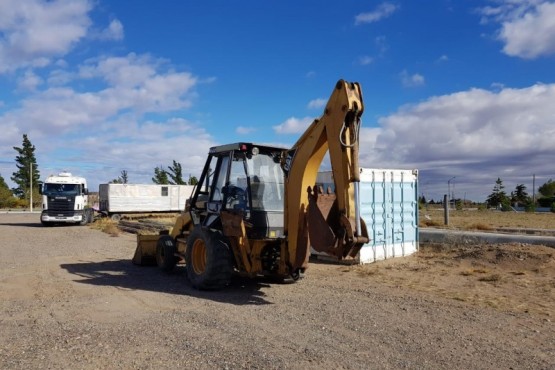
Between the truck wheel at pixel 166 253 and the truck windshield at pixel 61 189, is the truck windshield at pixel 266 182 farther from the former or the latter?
the truck windshield at pixel 61 189

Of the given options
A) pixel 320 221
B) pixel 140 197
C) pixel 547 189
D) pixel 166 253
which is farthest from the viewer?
pixel 547 189

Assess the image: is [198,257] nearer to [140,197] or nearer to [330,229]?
[330,229]

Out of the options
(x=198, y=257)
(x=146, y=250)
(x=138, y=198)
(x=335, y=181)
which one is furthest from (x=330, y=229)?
(x=138, y=198)

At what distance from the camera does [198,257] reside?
10039 mm

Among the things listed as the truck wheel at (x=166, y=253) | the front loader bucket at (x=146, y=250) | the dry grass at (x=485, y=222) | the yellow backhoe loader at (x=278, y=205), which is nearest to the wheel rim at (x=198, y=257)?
the yellow backhoe loader at (x=278, y=205)

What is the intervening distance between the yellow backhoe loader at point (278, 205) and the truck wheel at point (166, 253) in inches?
44.8

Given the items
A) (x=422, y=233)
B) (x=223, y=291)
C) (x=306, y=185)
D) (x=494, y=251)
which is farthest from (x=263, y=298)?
(x=422, y=233)

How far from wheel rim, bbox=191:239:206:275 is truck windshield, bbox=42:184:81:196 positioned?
21.5 meters

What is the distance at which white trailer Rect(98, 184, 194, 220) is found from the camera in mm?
35125

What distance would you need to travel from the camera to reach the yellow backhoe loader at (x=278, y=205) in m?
7.67

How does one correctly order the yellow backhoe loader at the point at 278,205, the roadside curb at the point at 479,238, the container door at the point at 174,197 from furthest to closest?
→ the container door at the point at 174,197, the roadside curb at the point at 479,238, the yellow backhoe loader at the point at 278,205

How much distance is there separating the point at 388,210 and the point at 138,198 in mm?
24808

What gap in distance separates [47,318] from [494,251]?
37.3 ft

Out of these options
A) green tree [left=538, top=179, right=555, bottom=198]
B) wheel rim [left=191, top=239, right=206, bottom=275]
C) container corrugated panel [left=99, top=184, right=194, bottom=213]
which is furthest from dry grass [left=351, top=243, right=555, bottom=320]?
green tree [left=538, top=179, right=555, bottom=198]
